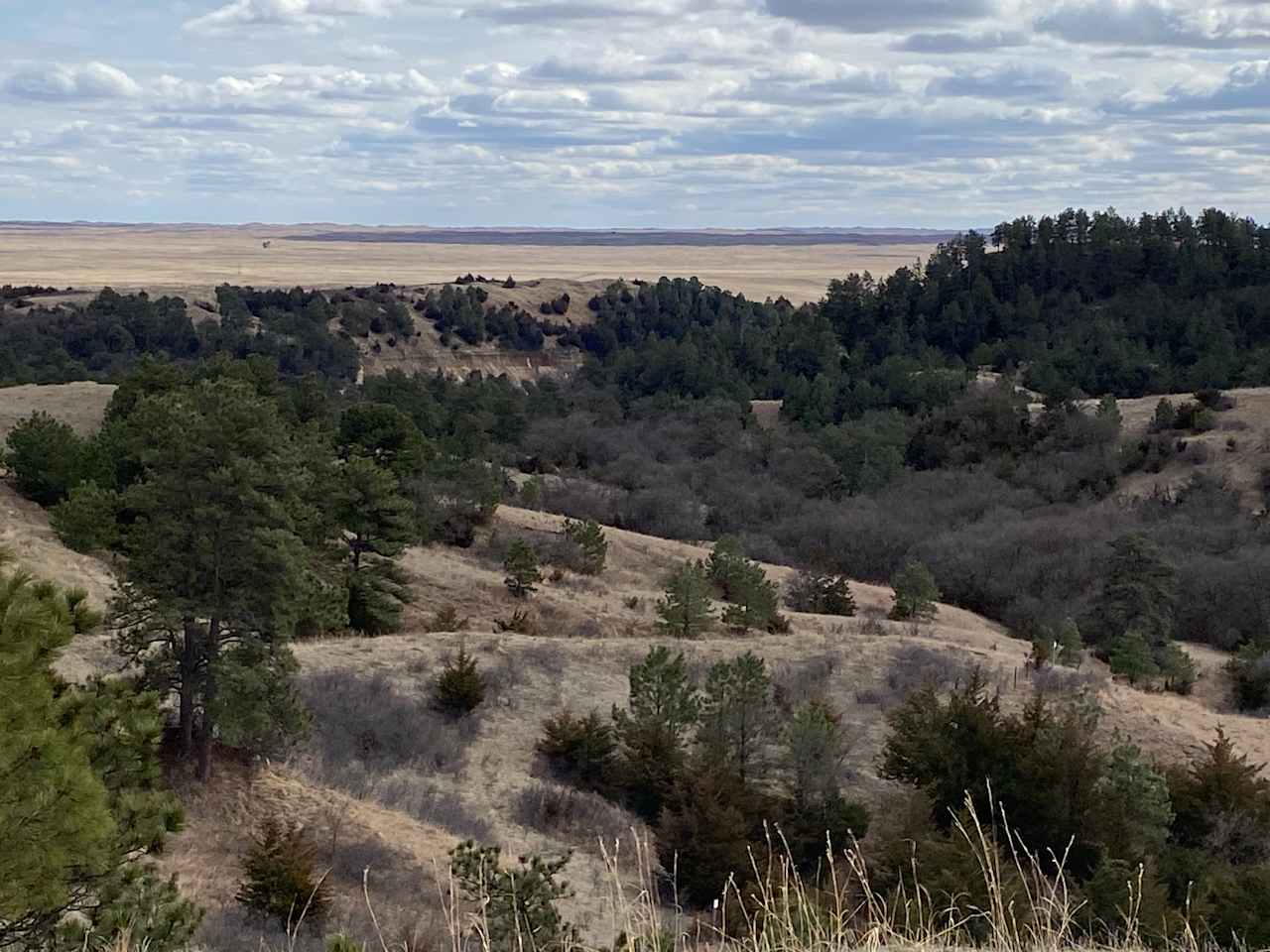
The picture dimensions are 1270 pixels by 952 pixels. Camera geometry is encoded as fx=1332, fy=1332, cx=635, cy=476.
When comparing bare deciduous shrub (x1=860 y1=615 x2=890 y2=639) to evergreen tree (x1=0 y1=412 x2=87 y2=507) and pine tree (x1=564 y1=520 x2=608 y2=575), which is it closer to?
pine tree (x1=564 y1=520 x2=608 y2=575)

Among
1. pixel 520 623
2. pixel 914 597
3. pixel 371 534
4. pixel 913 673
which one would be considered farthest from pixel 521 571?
pixel 913 673

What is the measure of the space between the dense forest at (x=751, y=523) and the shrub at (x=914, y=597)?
0.17 metres

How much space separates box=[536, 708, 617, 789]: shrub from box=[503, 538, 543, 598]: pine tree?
38.1ft

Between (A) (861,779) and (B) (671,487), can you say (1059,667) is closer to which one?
(A) (861,779)

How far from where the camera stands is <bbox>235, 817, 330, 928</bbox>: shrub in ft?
39.1

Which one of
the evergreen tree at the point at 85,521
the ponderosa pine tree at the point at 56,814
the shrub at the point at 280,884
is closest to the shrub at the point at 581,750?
the shrub at the point at 280,884

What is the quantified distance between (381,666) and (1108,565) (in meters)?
24.0

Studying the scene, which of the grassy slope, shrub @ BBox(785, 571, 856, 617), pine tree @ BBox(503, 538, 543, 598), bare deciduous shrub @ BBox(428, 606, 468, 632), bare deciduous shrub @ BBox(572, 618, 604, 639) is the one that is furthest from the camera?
shrub @ BBox(785, 571, 856, 617)

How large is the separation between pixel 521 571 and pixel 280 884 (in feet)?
65.3

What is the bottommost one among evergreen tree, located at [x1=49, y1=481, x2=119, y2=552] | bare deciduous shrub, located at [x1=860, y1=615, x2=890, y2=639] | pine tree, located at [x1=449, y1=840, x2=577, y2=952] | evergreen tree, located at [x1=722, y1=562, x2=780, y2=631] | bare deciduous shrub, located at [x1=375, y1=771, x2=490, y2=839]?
bare deciduous shrub, located at [x1=860, y1=615, x2=890, y2=639]

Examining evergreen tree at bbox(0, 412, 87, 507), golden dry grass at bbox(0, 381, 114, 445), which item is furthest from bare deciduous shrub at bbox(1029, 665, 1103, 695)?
golden dry grass at bbox(0, 381, 114, 445)

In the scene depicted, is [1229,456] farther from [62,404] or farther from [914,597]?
[62,404]

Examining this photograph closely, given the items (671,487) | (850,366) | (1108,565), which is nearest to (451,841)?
(1108,565)

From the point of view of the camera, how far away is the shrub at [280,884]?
11.9 meters
